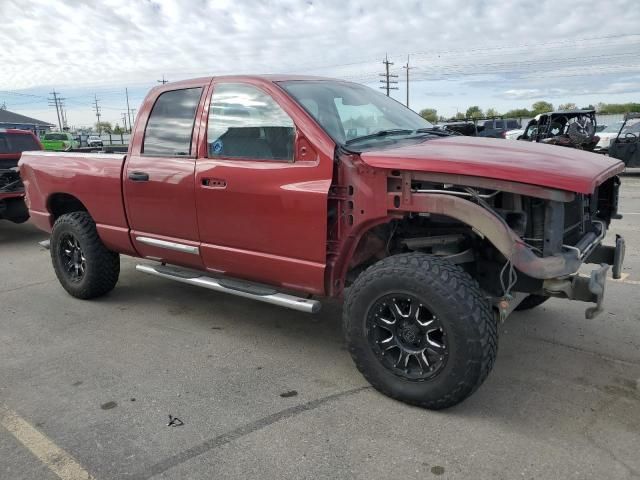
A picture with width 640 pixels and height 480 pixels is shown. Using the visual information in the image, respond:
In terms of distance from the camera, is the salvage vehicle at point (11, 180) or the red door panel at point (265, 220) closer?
the red door panel at point (265, 220)

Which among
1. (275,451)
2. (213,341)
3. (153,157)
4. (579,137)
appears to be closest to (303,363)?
(213,341)

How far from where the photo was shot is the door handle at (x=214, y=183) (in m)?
3.91

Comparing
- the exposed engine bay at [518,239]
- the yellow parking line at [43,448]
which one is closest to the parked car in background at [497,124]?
the exposed engine bay at [518,239]

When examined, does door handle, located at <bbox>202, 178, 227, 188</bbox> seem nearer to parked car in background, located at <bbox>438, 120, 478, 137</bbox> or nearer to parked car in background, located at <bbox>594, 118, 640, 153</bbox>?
parked car in background, located at <bbox>438, 120, 478, 137</bbox>

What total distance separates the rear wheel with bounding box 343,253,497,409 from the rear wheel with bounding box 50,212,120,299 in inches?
112

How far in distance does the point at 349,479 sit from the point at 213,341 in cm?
202

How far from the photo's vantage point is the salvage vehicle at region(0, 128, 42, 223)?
8.37m

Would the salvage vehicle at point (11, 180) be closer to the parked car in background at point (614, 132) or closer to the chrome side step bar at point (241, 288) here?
the chrome side step bar at point (241, 288)

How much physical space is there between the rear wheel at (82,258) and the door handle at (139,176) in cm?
93

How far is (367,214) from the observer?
130 inches

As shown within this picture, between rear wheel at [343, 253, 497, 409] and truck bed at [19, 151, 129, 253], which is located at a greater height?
truck bed at [19, 151, 129, 253]

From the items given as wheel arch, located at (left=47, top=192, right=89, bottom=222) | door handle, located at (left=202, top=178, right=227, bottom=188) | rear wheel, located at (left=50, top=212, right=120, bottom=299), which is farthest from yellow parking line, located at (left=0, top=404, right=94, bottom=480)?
wheel arch, located at (left=47, top=192, right=89, bottom=222)

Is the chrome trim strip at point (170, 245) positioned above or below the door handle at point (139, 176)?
below

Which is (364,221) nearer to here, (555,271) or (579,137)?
(555,271)
